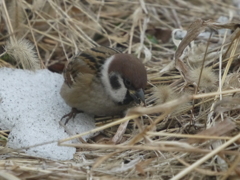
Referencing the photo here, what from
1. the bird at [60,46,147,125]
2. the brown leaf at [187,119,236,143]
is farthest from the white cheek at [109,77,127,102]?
the brown leaf at [187,119,236,143]

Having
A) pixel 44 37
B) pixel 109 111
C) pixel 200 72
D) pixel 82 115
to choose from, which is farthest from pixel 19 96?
pixel 200 72

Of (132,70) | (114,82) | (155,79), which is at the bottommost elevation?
(155,79)

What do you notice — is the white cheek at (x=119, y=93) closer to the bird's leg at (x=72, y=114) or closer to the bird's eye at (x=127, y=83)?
the bird's eye at (x=127, y=83)

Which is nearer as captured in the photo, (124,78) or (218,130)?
(218,130)

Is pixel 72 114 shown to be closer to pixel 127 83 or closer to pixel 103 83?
pixel 103 83

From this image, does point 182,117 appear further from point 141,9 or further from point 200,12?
point 200,12

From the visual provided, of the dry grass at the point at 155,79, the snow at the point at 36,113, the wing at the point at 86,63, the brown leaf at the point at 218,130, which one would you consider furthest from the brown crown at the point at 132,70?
the brown leaf at the point at 218,130

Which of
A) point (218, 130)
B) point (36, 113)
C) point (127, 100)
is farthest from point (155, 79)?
point (218, 130)

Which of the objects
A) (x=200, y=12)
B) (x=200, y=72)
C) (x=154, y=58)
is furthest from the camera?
(x=200, y=12)
